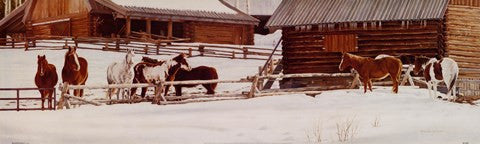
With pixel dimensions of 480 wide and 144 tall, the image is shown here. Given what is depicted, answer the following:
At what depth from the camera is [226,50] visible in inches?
1070

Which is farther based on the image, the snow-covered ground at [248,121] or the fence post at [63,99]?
the fence post at [63,99]

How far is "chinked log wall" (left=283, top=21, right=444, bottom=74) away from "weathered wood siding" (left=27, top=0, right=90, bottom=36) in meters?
9.89

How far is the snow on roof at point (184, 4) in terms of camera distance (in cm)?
2833

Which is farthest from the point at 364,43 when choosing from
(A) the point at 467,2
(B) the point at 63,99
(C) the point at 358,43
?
(B) the point at 63,99

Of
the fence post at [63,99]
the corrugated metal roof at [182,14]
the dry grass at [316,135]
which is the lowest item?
the dry grass at [316,135]

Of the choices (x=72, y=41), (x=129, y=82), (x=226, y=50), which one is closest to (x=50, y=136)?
(x=129, y=82)

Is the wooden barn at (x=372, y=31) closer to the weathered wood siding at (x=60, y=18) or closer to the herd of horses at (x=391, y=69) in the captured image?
the herd of horses at (x=391, y=69)

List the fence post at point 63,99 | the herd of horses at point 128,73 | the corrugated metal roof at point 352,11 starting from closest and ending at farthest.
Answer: the fence post at point 63,99, the herd of horses at point 128,73, the corrugated metal roof at point 352,11

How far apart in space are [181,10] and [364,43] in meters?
10.6

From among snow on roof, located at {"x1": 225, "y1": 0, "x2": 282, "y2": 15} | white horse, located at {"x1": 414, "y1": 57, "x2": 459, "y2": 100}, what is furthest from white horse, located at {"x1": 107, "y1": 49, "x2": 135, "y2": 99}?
snow on roof, located at {"x1": 225, "y1": 0, "x2": 282, "y2": 15}

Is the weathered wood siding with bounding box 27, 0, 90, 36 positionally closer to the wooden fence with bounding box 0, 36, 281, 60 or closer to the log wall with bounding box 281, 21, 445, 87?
the wooden fence with bounding box 0, 36, 281, 60

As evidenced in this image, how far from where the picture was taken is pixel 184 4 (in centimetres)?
2962

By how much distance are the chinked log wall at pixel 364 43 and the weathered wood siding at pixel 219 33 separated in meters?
8.40

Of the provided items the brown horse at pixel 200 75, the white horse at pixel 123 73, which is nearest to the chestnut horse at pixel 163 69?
the white horse at pixel 123 73
